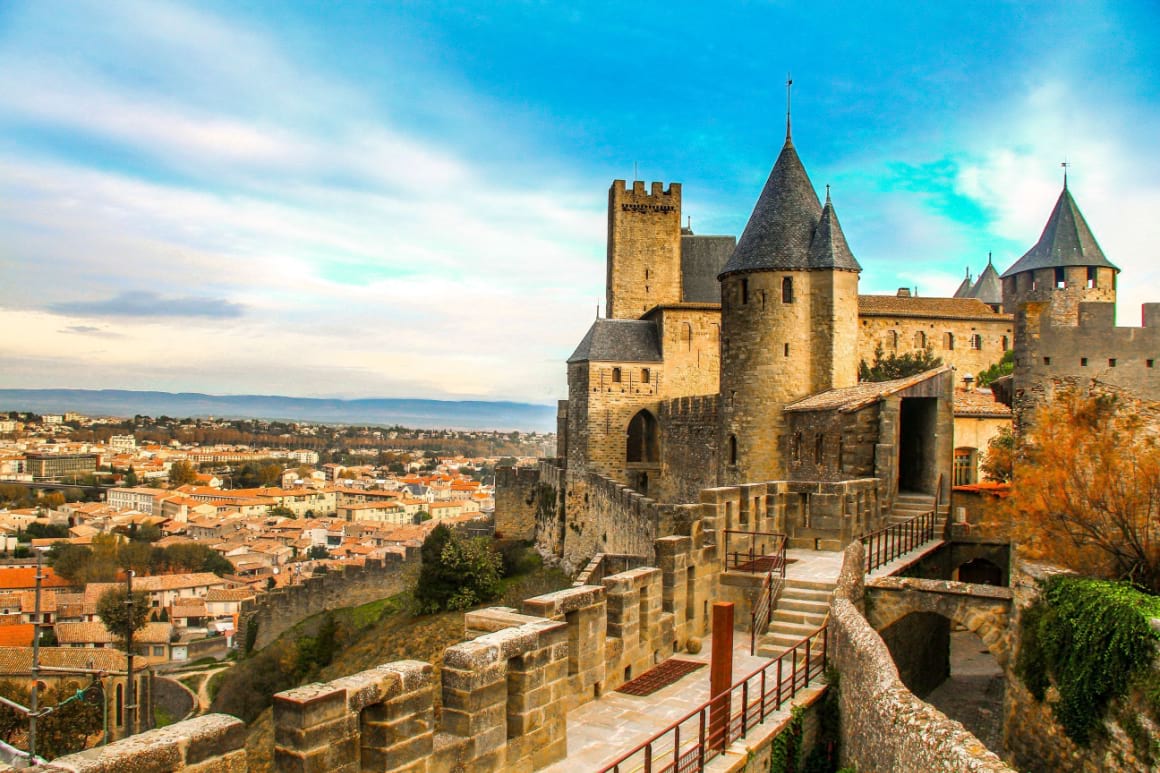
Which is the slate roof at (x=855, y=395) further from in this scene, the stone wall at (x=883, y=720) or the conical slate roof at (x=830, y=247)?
the stone wall at (x=883, y=720)

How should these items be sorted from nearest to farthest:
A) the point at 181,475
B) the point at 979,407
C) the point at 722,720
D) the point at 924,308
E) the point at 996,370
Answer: the point at 722,720
the point at 979,407
the point at 996,370
the point at 924,308
the point at 181,475

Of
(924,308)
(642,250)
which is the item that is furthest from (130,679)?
(924,308)

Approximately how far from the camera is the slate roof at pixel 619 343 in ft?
111

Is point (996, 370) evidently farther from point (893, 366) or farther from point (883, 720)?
point (883, 720)

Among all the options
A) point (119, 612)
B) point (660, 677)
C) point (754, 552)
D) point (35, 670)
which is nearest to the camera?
point (660, 677)

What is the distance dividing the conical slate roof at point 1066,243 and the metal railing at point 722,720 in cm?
3985

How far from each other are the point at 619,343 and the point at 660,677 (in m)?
25.4

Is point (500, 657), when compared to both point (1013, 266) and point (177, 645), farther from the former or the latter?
point (177, 645)

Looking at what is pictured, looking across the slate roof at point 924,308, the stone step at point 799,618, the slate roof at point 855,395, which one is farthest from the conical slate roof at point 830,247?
the slate roof at point 924,308

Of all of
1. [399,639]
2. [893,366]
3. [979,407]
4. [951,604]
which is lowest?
[399,639]

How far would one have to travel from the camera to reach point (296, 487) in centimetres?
12612

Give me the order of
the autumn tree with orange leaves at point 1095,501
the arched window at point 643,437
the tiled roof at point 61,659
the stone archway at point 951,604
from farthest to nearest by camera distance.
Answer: the tiled roof at point 61,659 → the arched window at point 643,437 → the stone archway at point 951,604 → the autumn tree with orange leaves at point 1095,501

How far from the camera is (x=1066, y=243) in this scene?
42719mm

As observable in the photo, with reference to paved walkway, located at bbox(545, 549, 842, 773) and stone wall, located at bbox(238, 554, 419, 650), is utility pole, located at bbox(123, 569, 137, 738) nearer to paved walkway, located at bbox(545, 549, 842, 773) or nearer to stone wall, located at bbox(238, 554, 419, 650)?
stone wall, located at bbox(238, 554, 419, 650)
